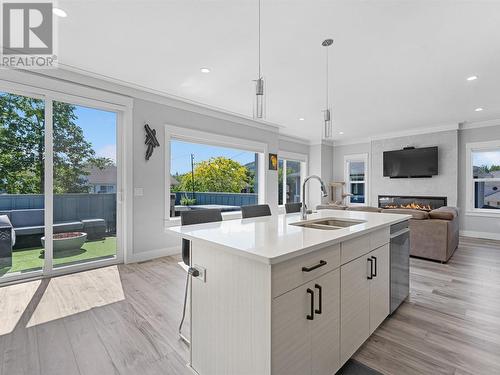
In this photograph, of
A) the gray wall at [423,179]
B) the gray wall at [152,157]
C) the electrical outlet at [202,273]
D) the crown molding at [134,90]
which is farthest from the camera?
the gray wall at [423,179]

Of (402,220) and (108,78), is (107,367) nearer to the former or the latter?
(402,220)

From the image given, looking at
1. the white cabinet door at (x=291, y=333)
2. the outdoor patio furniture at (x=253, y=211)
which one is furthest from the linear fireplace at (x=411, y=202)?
the white cabinet door at (x=291, y=333)

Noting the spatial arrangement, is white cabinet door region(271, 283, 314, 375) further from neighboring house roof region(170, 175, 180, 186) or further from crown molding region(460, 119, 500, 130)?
crown molding region(460, 119, 500, 130)

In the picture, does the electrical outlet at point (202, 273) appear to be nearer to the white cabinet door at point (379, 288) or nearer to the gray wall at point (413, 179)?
the white cabinet door at point (379, 288)

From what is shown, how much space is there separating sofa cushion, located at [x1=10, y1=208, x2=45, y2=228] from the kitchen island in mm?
2786

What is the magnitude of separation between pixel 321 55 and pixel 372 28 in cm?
61

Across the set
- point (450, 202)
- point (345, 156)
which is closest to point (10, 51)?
point (345, 156)

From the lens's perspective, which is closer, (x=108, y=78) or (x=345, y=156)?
(x=108, y=78)

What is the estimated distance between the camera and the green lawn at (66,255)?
3.10m

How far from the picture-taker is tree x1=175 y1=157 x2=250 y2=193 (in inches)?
192

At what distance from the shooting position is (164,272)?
3371 mm

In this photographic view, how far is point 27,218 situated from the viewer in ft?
10.2

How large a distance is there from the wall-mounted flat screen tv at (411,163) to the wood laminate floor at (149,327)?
11.6 feet

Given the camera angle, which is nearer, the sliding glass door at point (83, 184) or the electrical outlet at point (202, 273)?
the electrical outlet at point (202, 273)
